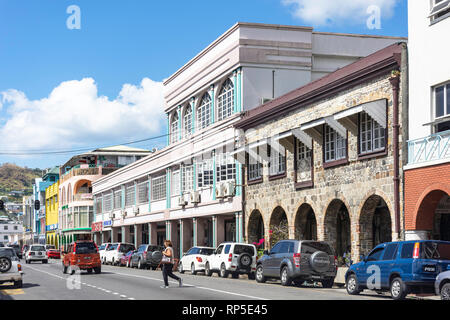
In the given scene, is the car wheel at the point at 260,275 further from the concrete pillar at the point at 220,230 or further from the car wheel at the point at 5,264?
the concrete pillar at the point at 220,230

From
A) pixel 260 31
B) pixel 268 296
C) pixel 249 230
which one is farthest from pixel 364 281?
pixel 260 31

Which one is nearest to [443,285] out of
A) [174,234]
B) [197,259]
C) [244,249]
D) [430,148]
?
[430,148]

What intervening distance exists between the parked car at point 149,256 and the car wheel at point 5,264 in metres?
18.8

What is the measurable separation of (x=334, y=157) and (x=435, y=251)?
12.2m

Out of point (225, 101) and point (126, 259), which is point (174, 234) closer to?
point (126, 259)

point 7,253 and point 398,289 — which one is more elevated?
point 7,253

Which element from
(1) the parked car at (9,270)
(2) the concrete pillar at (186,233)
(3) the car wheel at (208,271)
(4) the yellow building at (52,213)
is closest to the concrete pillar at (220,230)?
(2) the concrete pillar at (186,233)

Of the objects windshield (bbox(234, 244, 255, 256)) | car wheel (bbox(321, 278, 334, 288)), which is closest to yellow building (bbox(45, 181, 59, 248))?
windshield (bbox(234, 244, 255, 256))

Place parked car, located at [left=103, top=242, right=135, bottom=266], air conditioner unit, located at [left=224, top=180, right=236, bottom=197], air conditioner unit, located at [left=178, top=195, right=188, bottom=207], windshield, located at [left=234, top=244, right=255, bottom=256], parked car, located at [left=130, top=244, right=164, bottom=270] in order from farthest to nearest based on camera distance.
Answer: parked car, located at [left=103, top=242, right=135, bottom=266] → air conditioner unit, located at [left=178, top=195, right=188, bottom=207] → parked car, located at [left=130, top=244, right=164, bottom=270] → air conditioner unit, located at [left=224, top=180, right=236, bottom=197] → windshield, located at [left=234, top=244, right=255, bottom=256]

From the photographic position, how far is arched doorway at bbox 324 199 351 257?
3216cm

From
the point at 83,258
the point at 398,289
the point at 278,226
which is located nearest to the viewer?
the point at 398,289

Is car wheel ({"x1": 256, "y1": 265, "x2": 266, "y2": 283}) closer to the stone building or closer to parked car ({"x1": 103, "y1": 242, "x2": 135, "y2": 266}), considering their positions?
the stone building

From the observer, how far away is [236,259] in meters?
33.5

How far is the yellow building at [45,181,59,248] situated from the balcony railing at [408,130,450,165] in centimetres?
8201
